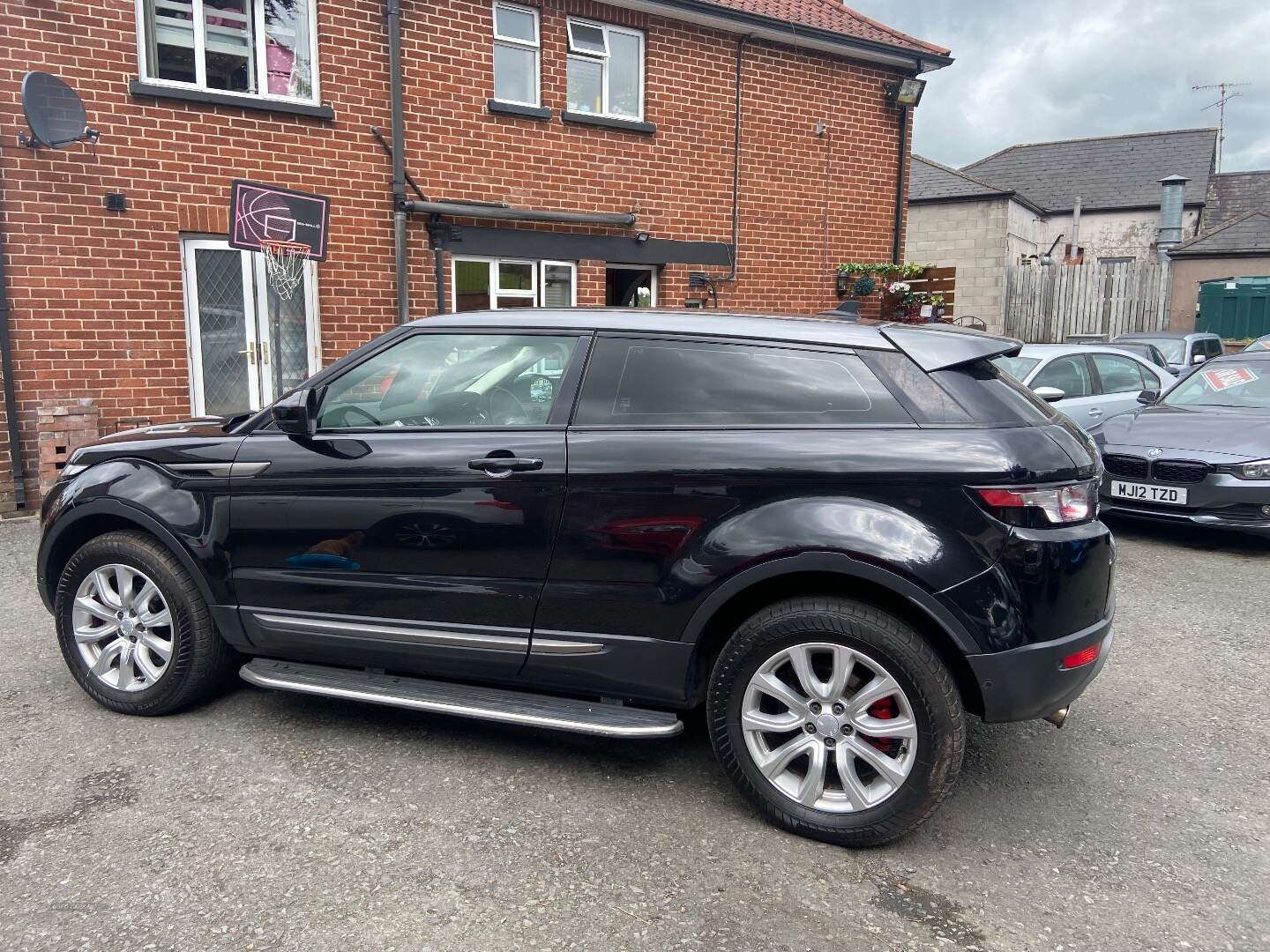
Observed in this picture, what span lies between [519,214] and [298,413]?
261 inches

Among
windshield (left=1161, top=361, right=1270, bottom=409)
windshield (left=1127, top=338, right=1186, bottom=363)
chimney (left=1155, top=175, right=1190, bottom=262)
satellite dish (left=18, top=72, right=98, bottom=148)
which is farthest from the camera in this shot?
chimney (left=1155, top=175, right=1190, bottom=262)

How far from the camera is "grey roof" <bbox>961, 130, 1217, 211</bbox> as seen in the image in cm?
2786

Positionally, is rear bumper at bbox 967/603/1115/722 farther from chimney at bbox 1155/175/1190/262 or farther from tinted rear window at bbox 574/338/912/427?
chimney at bbox 1155/175/1190/262

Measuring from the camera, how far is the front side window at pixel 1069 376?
9.15 m

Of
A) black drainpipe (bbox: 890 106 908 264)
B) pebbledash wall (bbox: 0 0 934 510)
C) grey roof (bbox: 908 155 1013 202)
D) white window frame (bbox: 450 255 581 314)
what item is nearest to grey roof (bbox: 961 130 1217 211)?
grey roof (bbox: 908 155 1013 202)

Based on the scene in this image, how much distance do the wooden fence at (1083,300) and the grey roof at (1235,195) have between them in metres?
14.1

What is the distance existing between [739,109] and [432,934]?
10.5 m

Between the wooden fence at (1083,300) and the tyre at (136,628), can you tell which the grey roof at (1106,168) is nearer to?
the wooden fence at (1083,300)

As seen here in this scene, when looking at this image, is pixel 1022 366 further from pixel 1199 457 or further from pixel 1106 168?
pixel 1106 168

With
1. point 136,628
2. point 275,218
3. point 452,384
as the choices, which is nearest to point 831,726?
point 452,384

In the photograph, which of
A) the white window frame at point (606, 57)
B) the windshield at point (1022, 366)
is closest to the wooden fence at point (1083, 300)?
the windshield at point (1022, 366)

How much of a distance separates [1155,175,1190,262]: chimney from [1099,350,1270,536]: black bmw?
69.3ft

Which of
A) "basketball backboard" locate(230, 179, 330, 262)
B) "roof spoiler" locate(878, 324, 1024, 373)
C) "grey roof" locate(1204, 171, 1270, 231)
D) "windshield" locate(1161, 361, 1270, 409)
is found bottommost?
"windshield" locate(1161, 361, 1270, 409)

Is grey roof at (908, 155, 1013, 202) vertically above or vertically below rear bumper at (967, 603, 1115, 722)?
above
